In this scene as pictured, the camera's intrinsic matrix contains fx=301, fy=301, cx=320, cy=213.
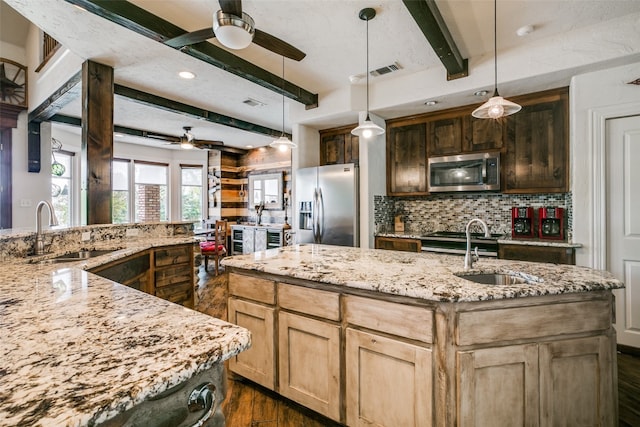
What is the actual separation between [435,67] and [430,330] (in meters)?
3.01

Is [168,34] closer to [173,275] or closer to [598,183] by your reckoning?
[173,275]

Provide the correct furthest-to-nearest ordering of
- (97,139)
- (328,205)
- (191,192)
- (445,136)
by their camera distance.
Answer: (191,192)
(328,205)
(445,136)
(97,139)

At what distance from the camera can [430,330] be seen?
1340mm

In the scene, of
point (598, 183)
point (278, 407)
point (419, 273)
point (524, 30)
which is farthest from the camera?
point (598, 183)

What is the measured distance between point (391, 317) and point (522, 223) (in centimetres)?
272

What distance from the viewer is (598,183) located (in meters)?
2.73

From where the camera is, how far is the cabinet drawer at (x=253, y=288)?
187 centimetres

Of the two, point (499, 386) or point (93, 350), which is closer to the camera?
point (93, 350)

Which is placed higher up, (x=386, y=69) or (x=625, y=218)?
(x=386, y=69)

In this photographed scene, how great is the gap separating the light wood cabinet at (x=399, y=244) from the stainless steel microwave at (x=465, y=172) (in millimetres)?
714

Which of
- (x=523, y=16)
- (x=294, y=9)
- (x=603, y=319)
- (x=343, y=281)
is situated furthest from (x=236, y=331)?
(x=523, y=16)

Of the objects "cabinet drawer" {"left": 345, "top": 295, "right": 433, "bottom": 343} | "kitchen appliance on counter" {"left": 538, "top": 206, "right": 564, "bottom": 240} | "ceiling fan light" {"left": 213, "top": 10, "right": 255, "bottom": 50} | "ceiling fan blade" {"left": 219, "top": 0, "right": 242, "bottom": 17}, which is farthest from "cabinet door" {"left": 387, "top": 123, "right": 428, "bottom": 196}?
"ceiling fan blade" {"left": 219, "top": 0, "right": 242, "bottom": 17}

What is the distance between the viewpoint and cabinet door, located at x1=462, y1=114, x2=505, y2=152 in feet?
11.3

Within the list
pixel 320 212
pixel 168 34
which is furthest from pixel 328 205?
pixel 168 34
